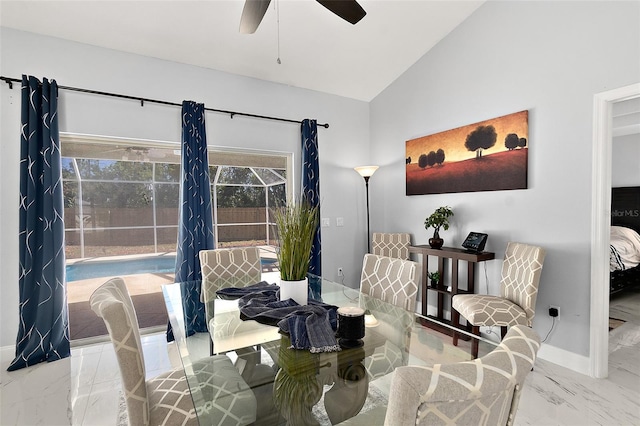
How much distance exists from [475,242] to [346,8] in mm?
2269

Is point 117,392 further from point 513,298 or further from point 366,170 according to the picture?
point 366,170

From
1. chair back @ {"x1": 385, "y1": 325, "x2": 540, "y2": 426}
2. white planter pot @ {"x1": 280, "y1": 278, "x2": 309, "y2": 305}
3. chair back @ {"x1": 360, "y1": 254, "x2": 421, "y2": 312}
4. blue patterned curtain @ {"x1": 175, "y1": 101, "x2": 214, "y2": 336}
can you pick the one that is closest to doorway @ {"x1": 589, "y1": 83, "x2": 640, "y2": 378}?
chair back @ {"x1": 360, "y1": 254, "x2": 421, "y2": 312}

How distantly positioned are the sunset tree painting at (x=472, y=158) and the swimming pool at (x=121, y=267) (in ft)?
6.52

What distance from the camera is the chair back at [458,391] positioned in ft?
1.77

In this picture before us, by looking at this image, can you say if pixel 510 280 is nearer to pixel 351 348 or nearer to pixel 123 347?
pixel 351 348

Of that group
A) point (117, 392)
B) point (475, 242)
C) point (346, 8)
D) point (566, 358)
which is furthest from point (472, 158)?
point (117, 392)

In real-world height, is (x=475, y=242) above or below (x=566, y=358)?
above

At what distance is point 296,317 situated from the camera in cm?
151

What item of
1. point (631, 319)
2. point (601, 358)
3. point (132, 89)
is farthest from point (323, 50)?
point (631, 319)

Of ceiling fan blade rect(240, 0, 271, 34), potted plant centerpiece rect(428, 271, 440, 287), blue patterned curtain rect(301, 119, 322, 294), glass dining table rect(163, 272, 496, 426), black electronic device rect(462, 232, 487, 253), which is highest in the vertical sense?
ceiling fan blade rect(240, 0, 271, 34)

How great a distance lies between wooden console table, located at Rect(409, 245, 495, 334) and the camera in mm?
2867

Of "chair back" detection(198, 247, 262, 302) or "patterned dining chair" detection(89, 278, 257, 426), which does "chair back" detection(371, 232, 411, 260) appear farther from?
"patterned dining chair" detection(89, 278, 257, 426)

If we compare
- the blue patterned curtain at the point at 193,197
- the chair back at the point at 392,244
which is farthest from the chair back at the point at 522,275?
the blue patterned curtain at the point at 193,197

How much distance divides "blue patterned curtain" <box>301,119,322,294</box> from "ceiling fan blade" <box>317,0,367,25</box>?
1.98 m
